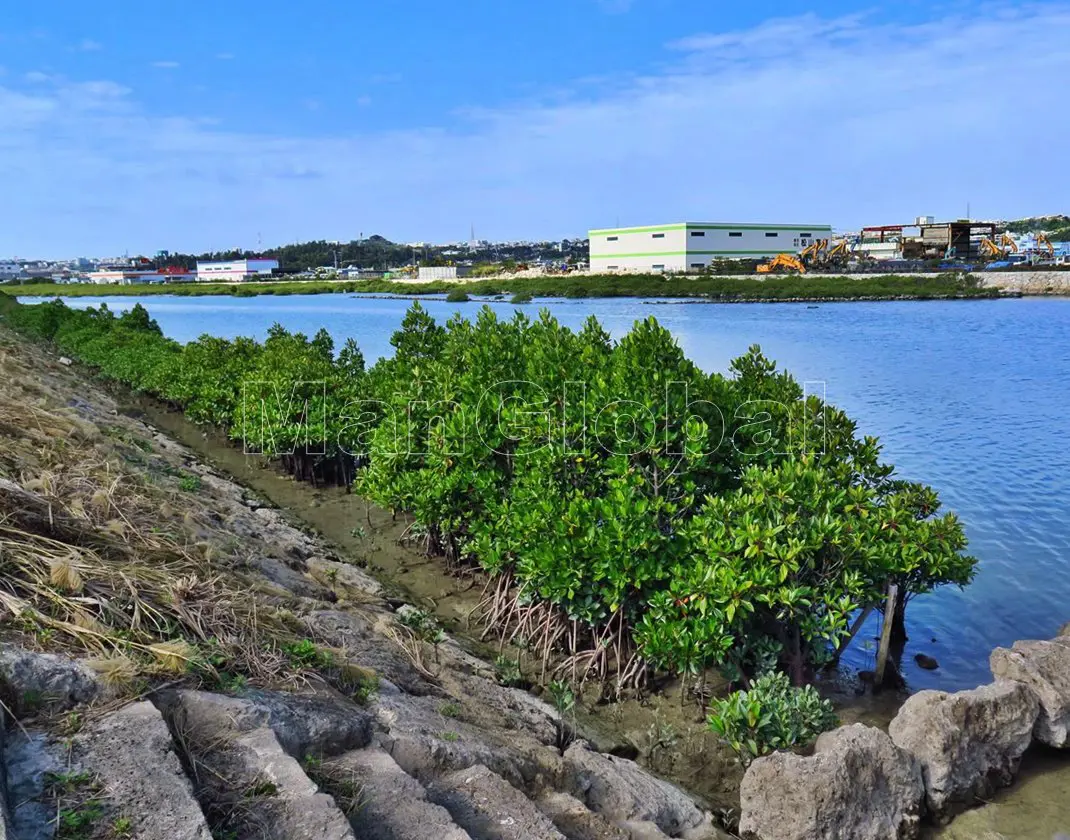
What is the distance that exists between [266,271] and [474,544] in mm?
170897

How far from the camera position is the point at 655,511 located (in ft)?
32.0

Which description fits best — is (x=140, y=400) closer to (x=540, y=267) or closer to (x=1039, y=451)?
(x=1039, y=451)

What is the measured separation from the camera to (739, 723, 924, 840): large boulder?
6.87 m

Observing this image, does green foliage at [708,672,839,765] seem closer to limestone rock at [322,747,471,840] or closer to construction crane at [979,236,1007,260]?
limestone rock at [322,747,471,840]

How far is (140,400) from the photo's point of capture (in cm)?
3238

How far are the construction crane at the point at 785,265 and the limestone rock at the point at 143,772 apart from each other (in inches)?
3764

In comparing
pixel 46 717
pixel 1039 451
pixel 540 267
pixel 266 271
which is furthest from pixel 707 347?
pixel 266 271

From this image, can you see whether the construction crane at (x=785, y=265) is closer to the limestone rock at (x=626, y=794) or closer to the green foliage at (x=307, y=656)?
the limestone rock at (x=626, y=794)

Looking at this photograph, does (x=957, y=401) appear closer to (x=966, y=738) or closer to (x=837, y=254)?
(x=966, y=738)

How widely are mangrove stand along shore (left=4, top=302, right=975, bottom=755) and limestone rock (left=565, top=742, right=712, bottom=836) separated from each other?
1174 mm

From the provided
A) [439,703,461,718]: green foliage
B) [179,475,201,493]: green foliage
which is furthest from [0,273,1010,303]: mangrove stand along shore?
[439,703,461,718]: green foliage

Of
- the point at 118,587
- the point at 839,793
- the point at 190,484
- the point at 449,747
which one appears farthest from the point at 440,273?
the point at 449,747

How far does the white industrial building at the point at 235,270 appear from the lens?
165 m

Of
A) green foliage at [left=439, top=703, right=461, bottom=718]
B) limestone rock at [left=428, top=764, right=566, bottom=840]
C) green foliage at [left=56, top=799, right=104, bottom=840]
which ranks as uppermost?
green foliage at [left=56, top=799, right=104, bottom=840]
